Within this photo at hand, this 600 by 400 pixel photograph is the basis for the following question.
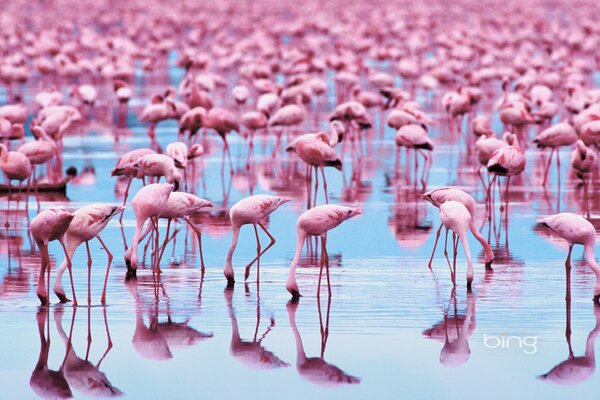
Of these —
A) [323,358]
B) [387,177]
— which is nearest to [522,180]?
[387,177]

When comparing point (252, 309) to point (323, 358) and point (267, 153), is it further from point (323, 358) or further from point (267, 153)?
point (267, 153)

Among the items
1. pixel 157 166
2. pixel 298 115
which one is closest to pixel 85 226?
pixel 157 166

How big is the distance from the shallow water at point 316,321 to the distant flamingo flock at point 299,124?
0.21 meters

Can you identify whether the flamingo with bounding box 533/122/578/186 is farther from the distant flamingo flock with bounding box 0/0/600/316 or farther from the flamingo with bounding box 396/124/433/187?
the flamingo with bounding box 396/124/433/187

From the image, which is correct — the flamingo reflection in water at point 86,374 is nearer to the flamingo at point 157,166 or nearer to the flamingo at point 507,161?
the flamingo at point 157,166

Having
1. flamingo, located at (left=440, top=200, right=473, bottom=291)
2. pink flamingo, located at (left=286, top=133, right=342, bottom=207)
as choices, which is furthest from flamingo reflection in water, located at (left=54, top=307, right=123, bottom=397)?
pink flamingo, located at (left=286, top=133, right=342, bottom=207)

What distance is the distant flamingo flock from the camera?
1039cm

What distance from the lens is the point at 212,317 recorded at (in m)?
9.15

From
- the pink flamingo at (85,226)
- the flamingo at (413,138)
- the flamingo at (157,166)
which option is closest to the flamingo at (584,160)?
the flamingo at (413,138)

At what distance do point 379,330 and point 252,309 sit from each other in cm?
107

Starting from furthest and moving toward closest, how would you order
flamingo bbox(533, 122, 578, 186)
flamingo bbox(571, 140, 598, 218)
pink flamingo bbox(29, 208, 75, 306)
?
flamingo bbox(533, 122, 578, 186) → flamingo bbox(571, 140, 598, 218) → pink flamingo bbox(29, 208, 75, 306)

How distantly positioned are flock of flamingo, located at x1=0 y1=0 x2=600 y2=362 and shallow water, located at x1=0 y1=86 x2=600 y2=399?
0.75 ft

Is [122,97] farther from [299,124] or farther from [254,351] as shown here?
[254,351]

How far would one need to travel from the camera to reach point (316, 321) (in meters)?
9.01
